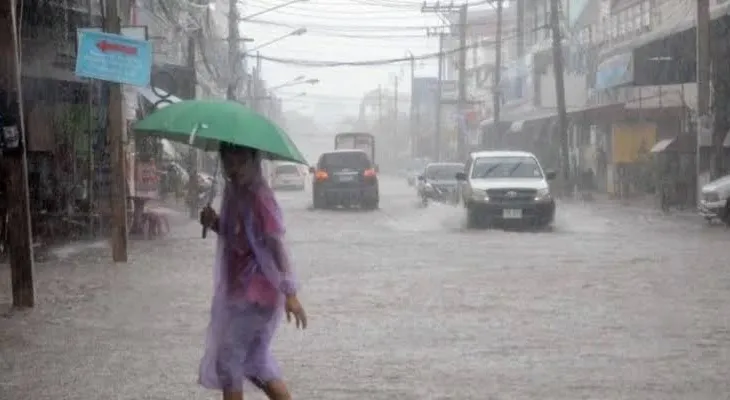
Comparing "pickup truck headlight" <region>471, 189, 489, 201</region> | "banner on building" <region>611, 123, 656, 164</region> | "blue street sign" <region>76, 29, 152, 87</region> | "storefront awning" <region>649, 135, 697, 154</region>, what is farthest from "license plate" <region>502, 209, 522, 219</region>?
"banner on building" <region>611, 123, 656, 164</region>

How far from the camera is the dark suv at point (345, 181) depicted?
1508 inches

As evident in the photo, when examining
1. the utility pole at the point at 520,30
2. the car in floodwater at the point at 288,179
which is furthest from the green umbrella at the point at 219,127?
the car in floodwater at the point at 288,179

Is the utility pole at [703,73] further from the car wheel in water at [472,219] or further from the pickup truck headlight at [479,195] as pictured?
the pickup truck headlight at [479,195]

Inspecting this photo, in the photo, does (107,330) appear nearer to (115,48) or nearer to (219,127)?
(115,48)

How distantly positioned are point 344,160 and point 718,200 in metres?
14.5

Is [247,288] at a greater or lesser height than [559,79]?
lesser

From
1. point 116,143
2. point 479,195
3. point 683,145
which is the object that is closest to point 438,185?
point 683,145

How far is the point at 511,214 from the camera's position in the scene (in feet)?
87.7

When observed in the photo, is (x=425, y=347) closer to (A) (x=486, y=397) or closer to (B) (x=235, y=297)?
(A) (x=486, y=397)

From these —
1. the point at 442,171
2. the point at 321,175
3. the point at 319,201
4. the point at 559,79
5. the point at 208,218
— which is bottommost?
the point at 319,201

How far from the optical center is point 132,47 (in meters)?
16.1

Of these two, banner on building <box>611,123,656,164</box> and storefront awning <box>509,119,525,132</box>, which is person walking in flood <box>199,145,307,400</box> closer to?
banner on building <box>611,123,656,164</box>

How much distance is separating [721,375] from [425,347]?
8.16ft

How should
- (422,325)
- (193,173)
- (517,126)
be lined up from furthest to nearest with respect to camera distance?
(517,126)
(193,173)
(422,325)
